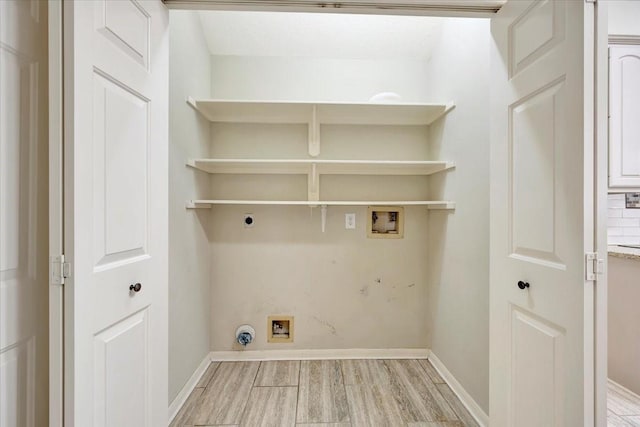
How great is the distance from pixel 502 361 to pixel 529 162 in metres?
0.82

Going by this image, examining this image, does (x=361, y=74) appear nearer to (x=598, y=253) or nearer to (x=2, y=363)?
(x=598, y=253)

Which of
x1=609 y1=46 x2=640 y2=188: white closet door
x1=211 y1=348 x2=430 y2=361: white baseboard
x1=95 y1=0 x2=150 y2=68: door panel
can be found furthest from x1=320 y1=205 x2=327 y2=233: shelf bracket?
x1=609 y1=46 x2=640 y2=188: white closet door

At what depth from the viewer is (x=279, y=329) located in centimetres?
255

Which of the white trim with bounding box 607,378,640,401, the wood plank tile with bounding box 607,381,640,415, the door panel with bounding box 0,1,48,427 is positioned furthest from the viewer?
the white trim with bounding box 607,378,640,401

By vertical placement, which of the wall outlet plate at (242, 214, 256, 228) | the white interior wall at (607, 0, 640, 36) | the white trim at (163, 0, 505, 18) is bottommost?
the wall outlet plate at (242, 214, 256, 228)

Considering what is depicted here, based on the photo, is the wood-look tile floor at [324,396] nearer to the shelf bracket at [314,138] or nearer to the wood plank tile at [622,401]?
the wood plank tile at [622,401]

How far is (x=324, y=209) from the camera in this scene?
95.9 inches

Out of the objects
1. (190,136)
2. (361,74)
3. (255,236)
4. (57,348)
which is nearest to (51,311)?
(57,348)

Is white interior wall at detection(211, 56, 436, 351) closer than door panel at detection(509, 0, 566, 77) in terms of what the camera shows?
No

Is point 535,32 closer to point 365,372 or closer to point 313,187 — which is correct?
point 313,187

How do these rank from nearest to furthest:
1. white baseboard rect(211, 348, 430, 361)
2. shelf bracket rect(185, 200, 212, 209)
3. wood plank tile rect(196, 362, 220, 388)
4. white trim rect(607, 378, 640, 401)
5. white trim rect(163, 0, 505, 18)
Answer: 1. white trim rect(163, 0, 505, 18)
2. white trim rect(607, 378, 640, 401)
3. shelf bracket rect(185, 200, 212, 209)
4. wood plank tile rect(196, 362, 220, 388)
5. white baseboard rect(211, 348, 430, 361)

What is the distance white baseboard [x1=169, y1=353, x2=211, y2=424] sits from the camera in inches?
71.4

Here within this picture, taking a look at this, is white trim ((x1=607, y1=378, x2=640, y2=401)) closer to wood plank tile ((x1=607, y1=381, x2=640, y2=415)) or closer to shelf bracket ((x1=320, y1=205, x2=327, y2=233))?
wood plank tile ((x1=607, y1=381, x2=640, y2=415))

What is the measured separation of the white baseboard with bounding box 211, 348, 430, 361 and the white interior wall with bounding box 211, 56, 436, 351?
0.14 feet
